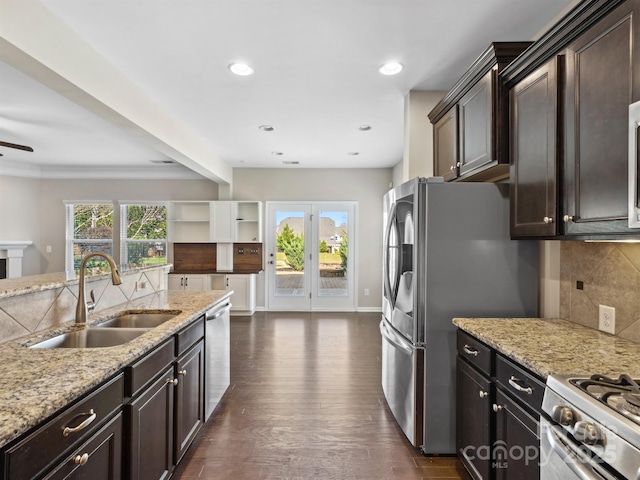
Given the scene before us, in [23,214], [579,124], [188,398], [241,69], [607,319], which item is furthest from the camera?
[23,214]

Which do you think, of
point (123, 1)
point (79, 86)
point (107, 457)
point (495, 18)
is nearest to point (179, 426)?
point (107, 457)

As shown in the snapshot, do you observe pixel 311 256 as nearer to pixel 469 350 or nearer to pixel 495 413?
pixel 469 350

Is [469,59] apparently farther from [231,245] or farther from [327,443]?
[231,245]

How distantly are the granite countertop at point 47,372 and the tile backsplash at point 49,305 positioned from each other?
63mm

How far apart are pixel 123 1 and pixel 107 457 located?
86.7 inches

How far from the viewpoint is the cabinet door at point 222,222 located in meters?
6.19

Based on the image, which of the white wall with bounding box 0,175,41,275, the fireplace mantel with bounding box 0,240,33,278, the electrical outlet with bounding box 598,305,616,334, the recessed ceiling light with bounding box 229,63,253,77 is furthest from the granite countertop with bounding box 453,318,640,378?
the white wall with bounding box 0,175,41,275

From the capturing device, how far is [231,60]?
8.41 feet

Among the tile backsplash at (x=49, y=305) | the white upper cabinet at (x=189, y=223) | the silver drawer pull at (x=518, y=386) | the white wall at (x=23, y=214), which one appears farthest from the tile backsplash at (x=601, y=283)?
the white wall at (x=23, y=214)

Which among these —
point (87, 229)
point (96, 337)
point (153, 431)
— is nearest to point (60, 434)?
point (153, 431)

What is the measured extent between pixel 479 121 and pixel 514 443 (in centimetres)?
175

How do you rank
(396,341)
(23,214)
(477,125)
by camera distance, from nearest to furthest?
(477,125)
(396,341)
(23,214)

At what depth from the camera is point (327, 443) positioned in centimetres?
234

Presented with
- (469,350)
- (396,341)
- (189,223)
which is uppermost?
(189,223)
